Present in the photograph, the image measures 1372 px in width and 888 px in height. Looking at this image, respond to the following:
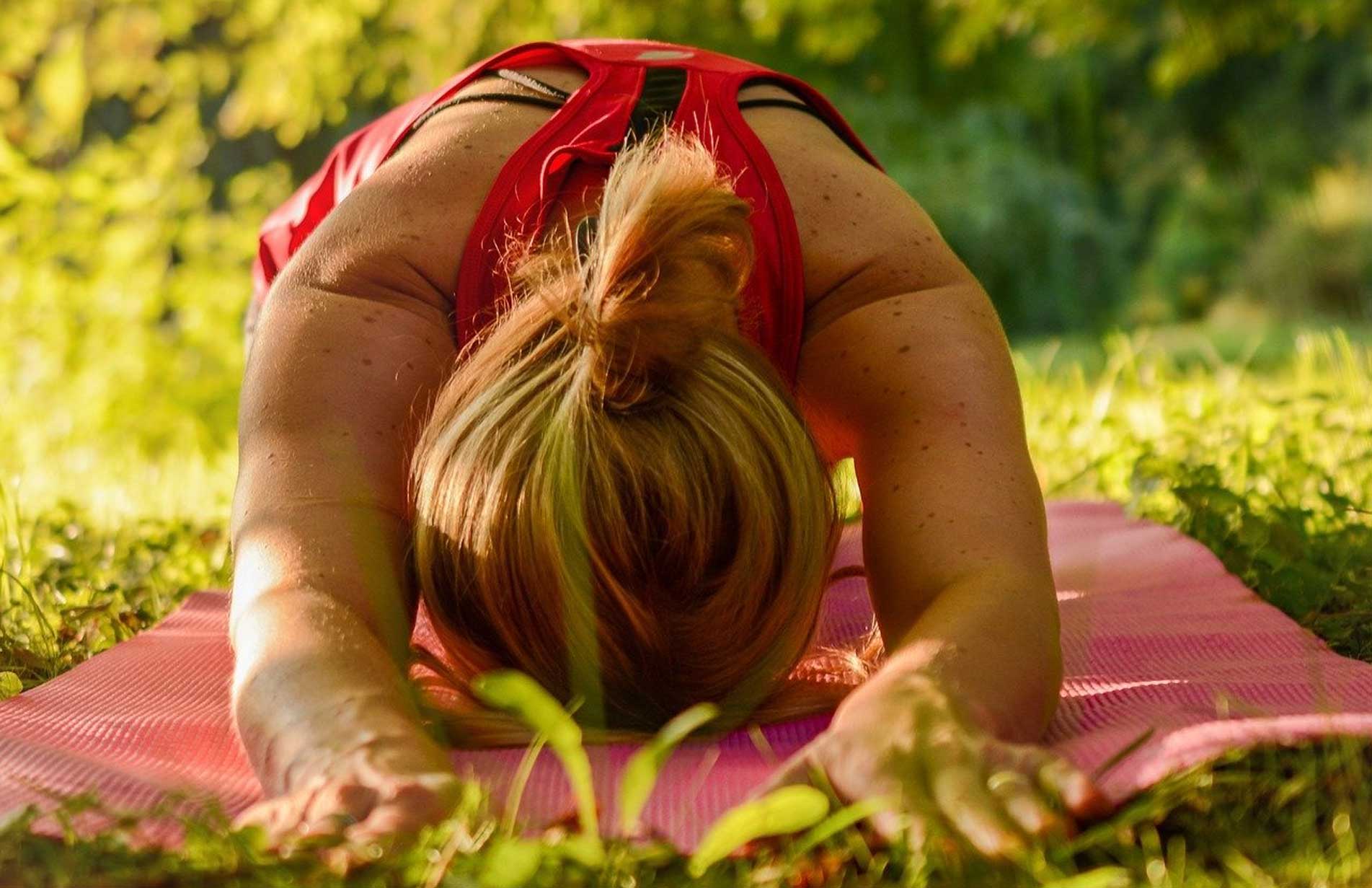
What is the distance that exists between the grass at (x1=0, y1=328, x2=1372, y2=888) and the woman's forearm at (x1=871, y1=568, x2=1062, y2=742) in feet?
0.72

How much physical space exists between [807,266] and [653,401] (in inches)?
20.8

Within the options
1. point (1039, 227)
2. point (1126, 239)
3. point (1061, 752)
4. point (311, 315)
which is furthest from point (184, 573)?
point (1126, 239)

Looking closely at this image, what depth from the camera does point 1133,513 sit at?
3293mm

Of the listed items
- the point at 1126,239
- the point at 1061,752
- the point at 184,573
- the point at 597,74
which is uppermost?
the point at 597,74

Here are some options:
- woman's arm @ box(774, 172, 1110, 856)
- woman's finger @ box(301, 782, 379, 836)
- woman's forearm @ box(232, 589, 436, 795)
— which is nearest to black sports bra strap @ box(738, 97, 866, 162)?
woman's arm @ box(774, 172, 1110, 856)

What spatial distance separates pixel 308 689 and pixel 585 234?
2.50ft

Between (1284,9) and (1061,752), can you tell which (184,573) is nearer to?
(1061,752)

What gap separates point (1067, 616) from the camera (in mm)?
2500

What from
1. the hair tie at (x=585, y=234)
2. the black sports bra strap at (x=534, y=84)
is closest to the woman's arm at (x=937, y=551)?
the hair tie at (x=585, y=234)

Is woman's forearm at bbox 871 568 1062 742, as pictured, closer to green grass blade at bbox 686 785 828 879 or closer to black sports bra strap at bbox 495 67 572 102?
green grass blade at bbox 686 785 828 879

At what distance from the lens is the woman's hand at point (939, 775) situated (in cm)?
133

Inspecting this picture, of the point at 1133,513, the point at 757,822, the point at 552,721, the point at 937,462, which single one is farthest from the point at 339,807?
the point at 1133,513

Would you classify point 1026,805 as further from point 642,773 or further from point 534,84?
point 534,84

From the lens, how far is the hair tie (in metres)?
2.02
